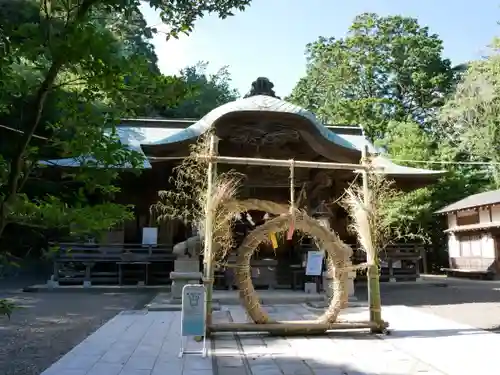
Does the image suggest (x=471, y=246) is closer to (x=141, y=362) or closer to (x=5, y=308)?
(x=141, y=362)

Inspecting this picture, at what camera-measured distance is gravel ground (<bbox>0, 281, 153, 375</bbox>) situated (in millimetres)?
4746

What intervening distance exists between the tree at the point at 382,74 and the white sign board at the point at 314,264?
63.3 feet

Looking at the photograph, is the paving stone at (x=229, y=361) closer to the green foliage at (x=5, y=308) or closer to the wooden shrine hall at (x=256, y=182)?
the green foliage at (x=5, y=308)

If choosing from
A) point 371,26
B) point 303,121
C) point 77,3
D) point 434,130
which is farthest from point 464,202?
point 77,3

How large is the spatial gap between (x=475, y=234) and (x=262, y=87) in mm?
13961

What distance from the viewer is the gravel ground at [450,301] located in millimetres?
7262

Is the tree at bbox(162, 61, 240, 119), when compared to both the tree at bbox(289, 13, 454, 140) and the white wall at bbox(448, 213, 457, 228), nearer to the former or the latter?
the tree at bbox(289, 13, 454, 140)

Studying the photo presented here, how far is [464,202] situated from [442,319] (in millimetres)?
14871

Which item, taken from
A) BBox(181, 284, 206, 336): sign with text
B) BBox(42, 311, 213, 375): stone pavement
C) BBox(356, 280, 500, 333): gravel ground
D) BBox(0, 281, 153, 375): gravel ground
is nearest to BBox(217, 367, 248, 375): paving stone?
BBox(42, 311, 213, 375): stone pavement

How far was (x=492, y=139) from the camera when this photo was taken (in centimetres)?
2150

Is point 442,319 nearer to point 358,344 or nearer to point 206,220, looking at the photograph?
point 358,344

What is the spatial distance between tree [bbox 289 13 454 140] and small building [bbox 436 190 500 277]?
7800 mm

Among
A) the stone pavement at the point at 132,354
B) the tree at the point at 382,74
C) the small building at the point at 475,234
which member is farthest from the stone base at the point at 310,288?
the tree at the point at 382,74

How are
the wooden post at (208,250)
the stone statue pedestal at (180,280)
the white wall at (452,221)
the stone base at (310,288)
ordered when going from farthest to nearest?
the white wall at (452,221), the stone base at (310,288), the stone statue pedestal at (180,280), the wooden post at (208,250)
